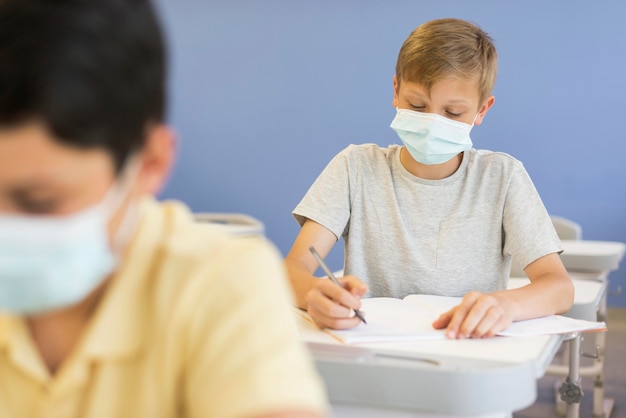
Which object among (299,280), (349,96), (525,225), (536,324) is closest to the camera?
(536,324)

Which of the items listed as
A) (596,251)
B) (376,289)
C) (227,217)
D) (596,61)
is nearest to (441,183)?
(376,289)

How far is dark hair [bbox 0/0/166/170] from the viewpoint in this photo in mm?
593

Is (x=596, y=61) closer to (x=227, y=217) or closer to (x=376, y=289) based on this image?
(x=227, y=217)

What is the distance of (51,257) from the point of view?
0.66 meters

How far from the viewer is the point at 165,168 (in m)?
0.72

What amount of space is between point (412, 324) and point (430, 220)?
43cm

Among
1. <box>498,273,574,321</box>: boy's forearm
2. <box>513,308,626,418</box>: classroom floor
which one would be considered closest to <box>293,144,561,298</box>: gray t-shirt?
<box>498,273,574,321</box>: boy's forearm

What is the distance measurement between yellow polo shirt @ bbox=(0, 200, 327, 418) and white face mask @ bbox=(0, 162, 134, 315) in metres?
0.05

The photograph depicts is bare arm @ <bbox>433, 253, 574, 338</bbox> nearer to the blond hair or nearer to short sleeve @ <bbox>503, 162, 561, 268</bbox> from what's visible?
short sleeve @ <bbox>503, 162, 561, 268</bbox>

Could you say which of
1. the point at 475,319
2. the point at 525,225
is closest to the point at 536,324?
the point at 475,319

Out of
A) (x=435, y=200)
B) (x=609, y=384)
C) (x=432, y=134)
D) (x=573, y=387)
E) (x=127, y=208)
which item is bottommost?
(x=609, y=384)

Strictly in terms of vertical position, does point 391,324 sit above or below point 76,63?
below

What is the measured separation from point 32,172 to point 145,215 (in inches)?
5.5

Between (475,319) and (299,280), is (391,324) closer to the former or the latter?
(475,319)
